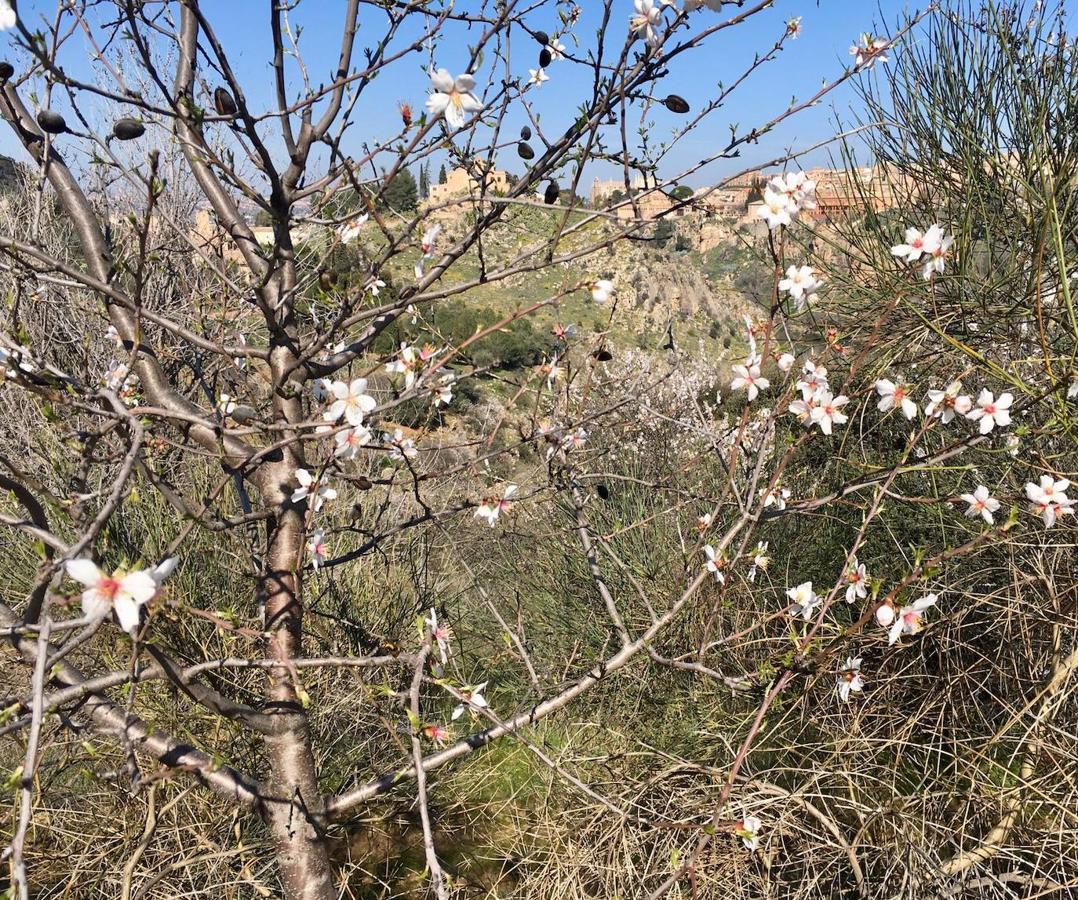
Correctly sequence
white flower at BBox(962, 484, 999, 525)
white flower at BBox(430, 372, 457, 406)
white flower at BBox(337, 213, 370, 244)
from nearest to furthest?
white flower at BBox(430, 372, 457, 406) → white flower at BBox(337, 213, 370, 244) → white flower at BBox(962, 484, 999, 525)

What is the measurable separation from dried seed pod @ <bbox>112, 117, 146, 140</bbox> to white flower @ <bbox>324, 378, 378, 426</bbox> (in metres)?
0.46

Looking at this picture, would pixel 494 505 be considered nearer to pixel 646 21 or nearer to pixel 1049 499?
pixel 646 21

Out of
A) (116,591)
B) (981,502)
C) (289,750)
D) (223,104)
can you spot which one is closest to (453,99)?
(223,104)

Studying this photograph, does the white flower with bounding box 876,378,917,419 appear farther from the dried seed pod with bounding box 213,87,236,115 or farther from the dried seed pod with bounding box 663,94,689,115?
the dried seed pod with bounding box 213,87,236,115

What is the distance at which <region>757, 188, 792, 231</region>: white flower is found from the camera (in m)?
1.58

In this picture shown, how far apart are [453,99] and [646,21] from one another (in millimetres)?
370

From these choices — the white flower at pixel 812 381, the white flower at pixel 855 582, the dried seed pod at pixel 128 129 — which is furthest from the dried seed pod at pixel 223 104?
the white flower at pixel 855 582

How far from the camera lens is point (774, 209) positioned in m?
1.63

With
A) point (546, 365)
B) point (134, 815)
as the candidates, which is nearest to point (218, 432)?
point (546, 365)

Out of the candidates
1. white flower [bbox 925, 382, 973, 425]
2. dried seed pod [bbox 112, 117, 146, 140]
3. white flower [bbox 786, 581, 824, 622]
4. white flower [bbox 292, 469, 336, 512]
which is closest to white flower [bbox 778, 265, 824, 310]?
white flower [bbox 925, 382, 973, 425]

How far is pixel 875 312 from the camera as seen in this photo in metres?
3.19

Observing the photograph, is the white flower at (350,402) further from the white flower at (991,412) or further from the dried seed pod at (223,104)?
the white flower at (991,412)

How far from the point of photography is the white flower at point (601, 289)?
1379 mm

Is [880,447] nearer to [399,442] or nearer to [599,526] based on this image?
Result: [599,526]
